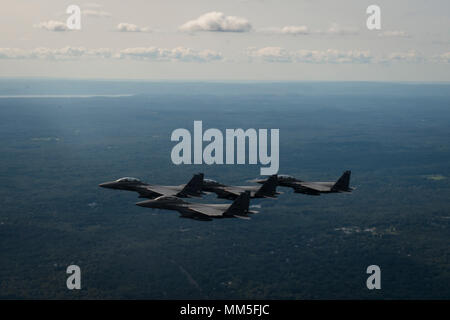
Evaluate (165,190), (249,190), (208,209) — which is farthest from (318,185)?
(165,190)

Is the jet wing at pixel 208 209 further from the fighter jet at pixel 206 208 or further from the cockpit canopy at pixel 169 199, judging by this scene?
the cockpit canopy at pixel 169 199

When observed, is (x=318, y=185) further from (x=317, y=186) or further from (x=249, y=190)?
(x=249, y=190)

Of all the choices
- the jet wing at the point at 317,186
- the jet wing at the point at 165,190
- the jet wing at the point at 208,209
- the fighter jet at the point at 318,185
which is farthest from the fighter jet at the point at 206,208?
the jet wing at the point at 317,186

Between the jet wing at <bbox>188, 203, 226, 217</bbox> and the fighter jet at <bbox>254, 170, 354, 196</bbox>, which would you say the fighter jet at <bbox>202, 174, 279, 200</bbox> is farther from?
the jet wing at <bbox>188, 203, 226, 217</bbox>

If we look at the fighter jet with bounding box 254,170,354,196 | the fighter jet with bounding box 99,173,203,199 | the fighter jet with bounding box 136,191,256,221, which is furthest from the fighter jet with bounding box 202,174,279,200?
the fighter jet with bounding box 136,191,256,221
